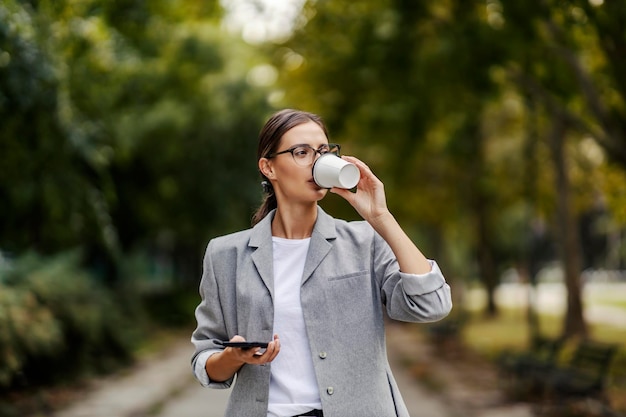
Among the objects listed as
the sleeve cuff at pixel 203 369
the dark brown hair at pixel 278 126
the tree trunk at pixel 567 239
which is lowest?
the sleeve cuff at pixel 203 369

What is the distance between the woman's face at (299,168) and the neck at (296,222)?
0.14ft

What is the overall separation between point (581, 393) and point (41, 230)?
9599mm

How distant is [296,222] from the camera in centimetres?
310

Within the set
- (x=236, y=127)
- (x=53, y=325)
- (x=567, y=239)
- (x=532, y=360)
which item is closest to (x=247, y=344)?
(x=53, y=325)

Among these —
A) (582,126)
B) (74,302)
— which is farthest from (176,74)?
(582,126)

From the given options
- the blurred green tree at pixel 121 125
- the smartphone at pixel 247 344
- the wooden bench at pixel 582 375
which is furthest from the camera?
the wooden bench at pixel 582 375

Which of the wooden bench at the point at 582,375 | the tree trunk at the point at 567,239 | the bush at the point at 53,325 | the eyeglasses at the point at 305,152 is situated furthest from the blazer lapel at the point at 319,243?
the tree trunk at the point at 567,239

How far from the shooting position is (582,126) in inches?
602

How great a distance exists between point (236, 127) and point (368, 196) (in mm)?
21148

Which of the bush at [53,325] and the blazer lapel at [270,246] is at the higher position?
the bush at [53,325]

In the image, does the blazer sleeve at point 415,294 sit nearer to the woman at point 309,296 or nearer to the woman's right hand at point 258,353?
the woman at point 309,296

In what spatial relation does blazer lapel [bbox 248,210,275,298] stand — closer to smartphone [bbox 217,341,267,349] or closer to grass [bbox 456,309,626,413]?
smartphone [bbox 217,341,267,349]

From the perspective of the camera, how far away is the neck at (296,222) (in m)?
3.07

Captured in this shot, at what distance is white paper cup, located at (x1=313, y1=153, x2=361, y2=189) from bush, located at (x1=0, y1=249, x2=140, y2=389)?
24.0ft
